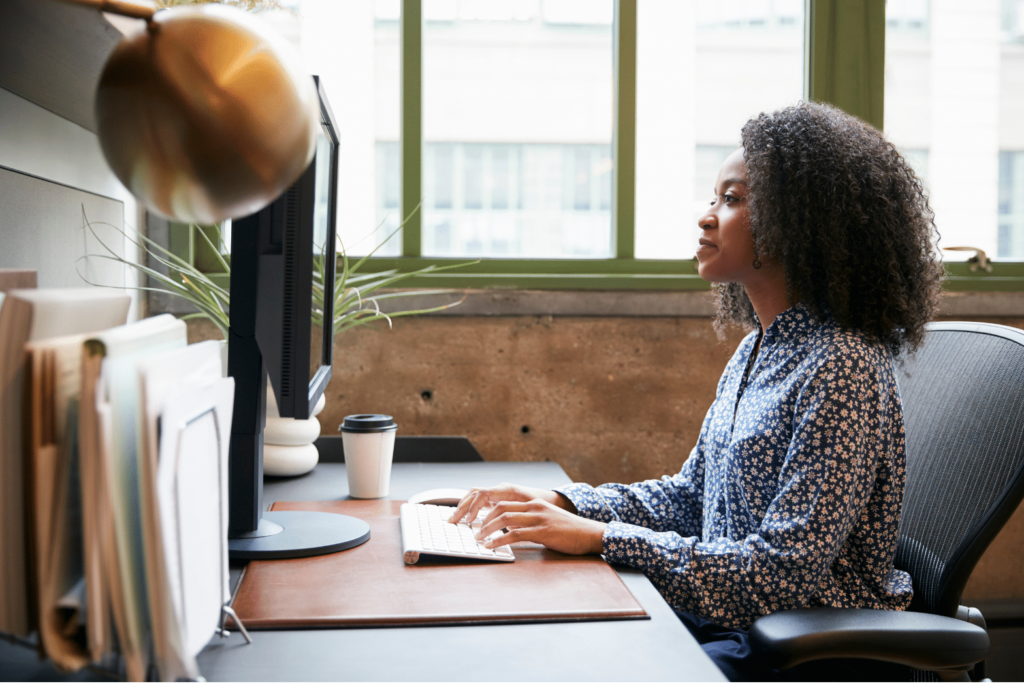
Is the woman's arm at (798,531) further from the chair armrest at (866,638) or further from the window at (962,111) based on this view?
the window at (962,111)

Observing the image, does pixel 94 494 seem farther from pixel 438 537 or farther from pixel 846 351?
pixel 846 351

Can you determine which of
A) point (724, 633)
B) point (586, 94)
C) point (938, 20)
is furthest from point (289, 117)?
point (938, 20)

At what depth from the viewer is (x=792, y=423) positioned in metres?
1.01

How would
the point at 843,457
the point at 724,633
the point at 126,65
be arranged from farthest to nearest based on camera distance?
the point at 724,633 < the point at 843,457 < the point at 126,65

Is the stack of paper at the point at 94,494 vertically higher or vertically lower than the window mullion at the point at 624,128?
lower

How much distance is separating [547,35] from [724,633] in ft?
5.37

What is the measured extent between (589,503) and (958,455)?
1.75 feet

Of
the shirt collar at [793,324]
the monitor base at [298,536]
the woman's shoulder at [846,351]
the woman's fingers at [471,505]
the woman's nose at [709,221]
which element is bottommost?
the monitor base at [298,536]

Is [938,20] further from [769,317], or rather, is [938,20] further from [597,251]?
[769,317]

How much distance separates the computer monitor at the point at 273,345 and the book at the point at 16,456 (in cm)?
35

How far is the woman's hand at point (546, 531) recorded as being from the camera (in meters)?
0.96

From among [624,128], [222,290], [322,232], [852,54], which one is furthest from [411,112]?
[852,54]

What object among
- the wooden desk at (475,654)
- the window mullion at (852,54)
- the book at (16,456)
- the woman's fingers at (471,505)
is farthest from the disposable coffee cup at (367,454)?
the window mullion at (852,54)

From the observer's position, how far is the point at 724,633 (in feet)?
3.39
